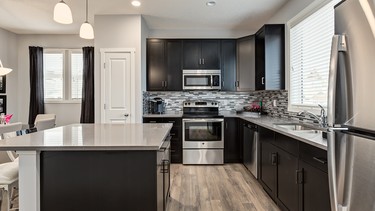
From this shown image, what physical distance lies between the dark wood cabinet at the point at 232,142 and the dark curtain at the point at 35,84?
13.8ft

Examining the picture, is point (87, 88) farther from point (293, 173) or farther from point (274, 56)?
point (293, 173)

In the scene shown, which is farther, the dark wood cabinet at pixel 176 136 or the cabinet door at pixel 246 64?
the dark wood cabinet at pixel 176 136

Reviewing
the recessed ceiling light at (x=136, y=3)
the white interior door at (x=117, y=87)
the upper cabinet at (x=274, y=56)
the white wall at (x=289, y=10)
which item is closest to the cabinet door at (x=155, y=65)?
the white interior door at (x=117, y=87)

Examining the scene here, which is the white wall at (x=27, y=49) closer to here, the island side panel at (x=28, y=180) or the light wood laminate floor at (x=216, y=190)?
the light wood laminate floor at (x=216, y=190)

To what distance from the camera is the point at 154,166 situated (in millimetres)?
1796

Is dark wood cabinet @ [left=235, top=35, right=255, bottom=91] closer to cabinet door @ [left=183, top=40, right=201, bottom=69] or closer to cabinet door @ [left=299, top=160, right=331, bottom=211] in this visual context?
cabinet door @ [left=183, top=40, right=201, bottom=69]

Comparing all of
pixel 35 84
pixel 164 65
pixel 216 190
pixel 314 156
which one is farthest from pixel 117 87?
pixel 314 156

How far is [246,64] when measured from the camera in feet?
15.3

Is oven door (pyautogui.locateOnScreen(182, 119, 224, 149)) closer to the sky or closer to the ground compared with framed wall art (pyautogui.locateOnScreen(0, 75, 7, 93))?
closer to the ground

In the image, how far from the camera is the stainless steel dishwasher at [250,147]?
3.67 m

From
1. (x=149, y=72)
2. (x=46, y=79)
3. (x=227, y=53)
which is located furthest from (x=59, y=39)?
(x=227, y=53)

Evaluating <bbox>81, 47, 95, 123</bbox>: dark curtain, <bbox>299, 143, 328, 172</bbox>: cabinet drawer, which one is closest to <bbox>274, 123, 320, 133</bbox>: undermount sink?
<bbox>299, 143, 328, 172</bbox>: cabinet drawer

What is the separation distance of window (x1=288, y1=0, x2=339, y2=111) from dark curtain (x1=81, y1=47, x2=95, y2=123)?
4109 mm

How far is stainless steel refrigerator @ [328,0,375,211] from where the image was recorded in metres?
1.01
